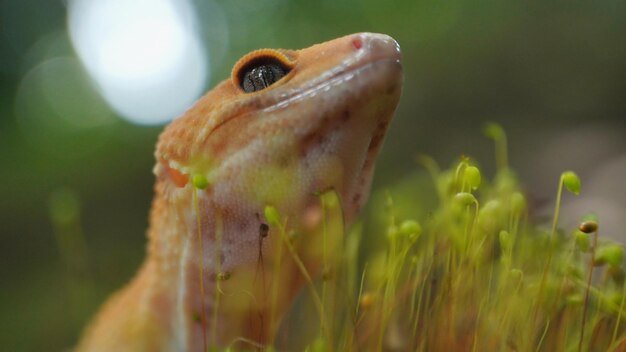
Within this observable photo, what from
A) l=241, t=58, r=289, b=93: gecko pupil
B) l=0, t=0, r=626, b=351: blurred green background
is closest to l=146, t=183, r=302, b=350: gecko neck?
l=241, t=58, r=289, b=93: gecko pupil

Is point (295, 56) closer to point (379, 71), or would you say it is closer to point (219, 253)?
point (379, 71)

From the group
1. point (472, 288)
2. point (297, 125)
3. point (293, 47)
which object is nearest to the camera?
point (297, 125)

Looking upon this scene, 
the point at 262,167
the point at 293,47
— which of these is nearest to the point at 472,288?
the point at 262,167

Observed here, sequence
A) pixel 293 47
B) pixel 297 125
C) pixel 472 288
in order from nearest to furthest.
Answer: pixel 297 125
pixel 472 288
pixel 293 47

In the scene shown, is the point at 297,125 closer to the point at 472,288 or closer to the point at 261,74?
the point at 261,74

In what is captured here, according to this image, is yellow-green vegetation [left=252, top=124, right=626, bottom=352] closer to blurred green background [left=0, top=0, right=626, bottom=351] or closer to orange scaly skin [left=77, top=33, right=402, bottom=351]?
orange scaly skin [left=77, top=33, right=402, bottom=351]

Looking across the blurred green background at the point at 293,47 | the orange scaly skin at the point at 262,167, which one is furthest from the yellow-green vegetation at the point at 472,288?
the blurred green background at the point at 293,47

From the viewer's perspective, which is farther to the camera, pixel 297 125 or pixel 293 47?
pixel 293 47

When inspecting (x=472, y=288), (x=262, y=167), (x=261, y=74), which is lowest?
(x=472, y=288)
